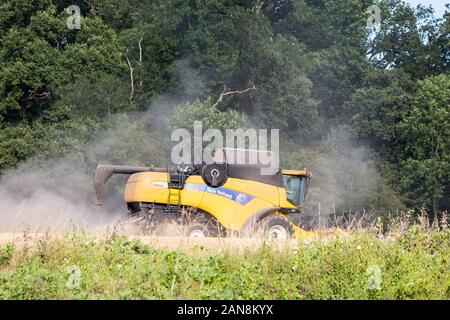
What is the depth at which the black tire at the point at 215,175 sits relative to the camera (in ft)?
59.3

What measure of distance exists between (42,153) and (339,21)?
2556 centimetres

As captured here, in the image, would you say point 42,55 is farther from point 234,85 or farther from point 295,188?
point 295,188

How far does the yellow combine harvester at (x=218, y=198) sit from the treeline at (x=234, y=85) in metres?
18.1

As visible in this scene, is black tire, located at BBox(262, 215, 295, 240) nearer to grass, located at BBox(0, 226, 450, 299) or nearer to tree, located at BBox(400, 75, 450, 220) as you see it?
grass, located at BBox(0, 226, 450, 299)

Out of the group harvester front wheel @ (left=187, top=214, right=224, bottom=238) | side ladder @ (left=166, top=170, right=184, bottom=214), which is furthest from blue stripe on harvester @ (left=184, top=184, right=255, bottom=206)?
side ladder @ (left=166, top=170, right=184, bottom=214)

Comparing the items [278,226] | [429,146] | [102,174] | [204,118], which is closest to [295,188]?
[278,226]

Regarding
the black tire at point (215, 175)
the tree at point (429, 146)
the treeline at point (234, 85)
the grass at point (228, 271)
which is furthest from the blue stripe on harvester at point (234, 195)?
the tree at point (429, 146)

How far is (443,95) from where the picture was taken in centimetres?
4509

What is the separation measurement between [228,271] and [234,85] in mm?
35493

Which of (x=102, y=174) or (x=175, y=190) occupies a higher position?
(x=102, y=174)

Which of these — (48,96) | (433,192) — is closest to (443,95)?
(433,192)

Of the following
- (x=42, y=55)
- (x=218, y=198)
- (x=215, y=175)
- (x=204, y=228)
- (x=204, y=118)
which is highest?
(x=42, y=55)

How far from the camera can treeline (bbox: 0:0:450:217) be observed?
39.5 m

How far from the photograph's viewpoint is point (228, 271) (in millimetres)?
11734
